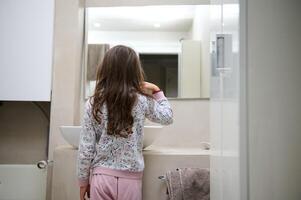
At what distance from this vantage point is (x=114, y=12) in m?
2.15

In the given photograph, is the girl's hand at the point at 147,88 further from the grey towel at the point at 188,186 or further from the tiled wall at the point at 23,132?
the tiled wall at the point at 23,132

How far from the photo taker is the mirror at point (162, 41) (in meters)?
2.04

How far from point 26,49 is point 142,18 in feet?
2.87

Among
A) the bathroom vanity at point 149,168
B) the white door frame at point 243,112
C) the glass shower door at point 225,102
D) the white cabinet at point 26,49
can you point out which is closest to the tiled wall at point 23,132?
the white cabinet at point 26,49

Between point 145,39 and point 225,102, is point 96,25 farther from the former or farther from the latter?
point 225,102

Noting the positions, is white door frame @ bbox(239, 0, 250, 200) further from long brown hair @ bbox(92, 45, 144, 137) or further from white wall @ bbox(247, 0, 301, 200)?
long brown hair @ bbox(92, 45, 144, 137)

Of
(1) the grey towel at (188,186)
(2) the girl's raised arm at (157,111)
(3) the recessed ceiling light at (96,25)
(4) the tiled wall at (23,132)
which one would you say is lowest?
(1) the grey towel at (188,186)

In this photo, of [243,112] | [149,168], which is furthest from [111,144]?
[243,112]

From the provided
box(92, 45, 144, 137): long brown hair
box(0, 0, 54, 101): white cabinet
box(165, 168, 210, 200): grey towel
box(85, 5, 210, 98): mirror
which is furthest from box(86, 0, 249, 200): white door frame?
box(0, 0, 54, 101): white cabinet

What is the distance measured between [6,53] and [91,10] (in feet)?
2.31

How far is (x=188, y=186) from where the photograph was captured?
1.40m

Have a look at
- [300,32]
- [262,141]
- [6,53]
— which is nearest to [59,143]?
[6,53]

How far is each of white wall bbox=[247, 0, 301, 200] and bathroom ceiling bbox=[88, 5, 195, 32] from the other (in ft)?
4.63

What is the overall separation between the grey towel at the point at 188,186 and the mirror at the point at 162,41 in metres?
0.76
